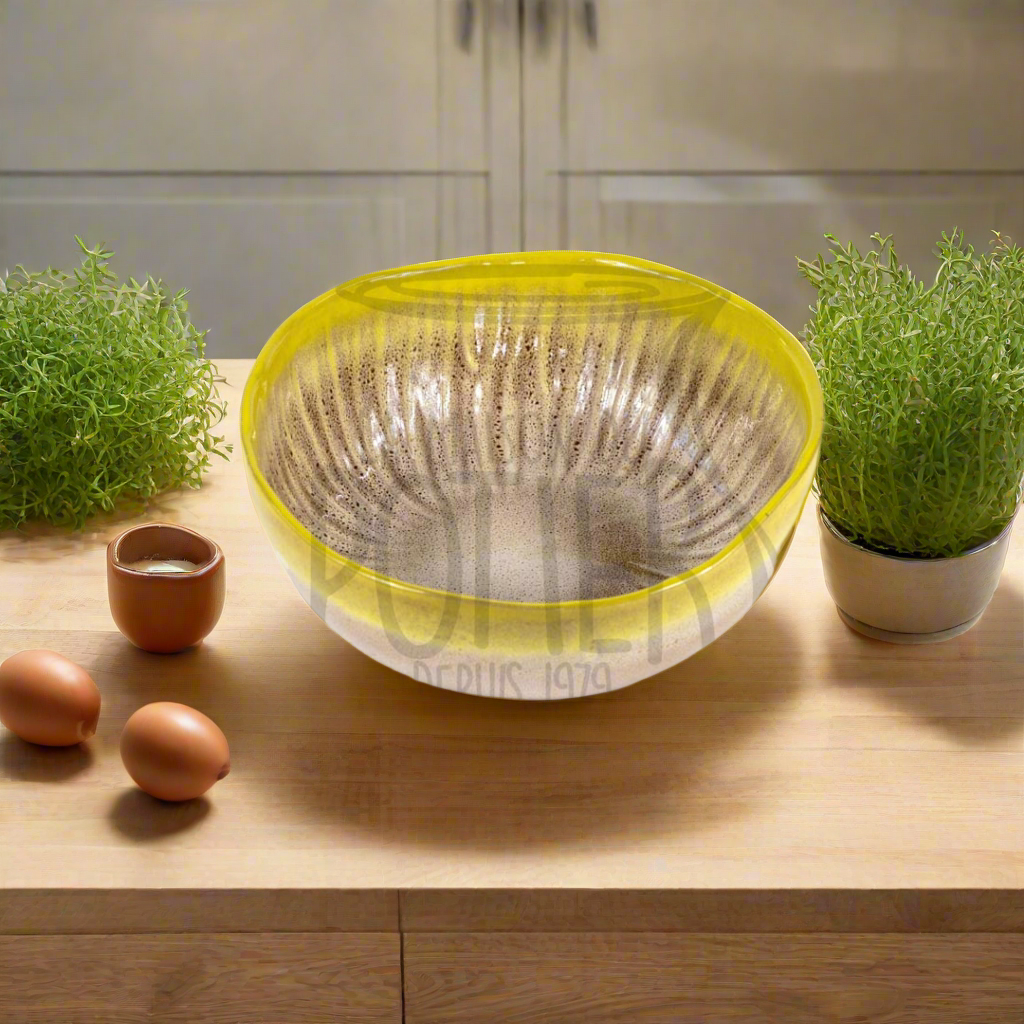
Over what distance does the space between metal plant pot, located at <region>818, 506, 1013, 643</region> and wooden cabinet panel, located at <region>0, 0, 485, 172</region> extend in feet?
4.52

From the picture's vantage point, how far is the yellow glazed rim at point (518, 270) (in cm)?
51

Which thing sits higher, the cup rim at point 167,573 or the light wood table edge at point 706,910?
the cup rim at point 167,573

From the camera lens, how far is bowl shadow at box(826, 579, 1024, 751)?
0.61m

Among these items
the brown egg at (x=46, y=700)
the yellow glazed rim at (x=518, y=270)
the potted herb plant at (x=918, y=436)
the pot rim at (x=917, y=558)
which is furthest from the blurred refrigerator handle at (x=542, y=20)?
the brown egg at (x=46, y=700)

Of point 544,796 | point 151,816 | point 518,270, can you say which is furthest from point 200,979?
point 518,270

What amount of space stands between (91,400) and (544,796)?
418 mm

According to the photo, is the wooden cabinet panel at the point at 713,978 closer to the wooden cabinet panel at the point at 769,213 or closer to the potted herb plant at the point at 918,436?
the potted herb plant at the point at 918,436

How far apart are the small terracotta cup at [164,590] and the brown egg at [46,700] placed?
0.19ft

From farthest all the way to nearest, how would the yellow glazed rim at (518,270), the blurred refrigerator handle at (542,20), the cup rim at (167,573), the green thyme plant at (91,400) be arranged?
the blurred refrigerator handle at (542,20) → the green thyme plant at (91,400) → the cup rim at (167,573) → the yellow glazed rim at (518,270)

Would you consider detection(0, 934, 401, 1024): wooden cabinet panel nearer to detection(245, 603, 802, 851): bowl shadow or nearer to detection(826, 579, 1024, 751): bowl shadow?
detection(245, 603, 802, 851): bowl shadow

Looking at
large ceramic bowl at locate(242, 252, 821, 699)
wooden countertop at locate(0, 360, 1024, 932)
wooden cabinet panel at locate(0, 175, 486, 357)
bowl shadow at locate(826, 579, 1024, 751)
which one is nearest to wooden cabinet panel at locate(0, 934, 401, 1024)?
wooden countertop at locate(0, 360, 1024, 932)

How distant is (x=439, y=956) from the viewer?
1.76 ft

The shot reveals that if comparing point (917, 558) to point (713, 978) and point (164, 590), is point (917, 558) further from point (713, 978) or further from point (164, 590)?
point (164, 590)

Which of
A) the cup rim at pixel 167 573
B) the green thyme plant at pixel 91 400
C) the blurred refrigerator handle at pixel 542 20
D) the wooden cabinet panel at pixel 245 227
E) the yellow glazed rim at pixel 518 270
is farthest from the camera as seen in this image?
the wooden cabinet panel at pixel 245 227
